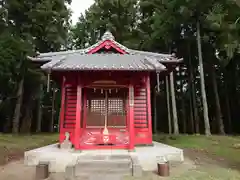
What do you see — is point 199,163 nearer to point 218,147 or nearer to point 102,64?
point 218,147

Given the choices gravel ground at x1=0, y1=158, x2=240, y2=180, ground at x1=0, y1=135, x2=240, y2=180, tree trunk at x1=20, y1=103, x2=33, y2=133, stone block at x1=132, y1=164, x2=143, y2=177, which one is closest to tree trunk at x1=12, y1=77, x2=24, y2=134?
tree trunk at x1=20, y1=103, x2=33, y2=133

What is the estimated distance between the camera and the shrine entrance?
8820mm

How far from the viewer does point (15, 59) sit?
15.1 metres

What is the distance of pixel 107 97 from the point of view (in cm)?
905

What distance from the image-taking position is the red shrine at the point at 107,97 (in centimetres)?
776

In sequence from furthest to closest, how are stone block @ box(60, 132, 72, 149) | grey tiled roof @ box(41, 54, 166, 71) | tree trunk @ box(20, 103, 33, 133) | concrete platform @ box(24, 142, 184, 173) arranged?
1. tree trunk @ box(20, 103, 33, 133)
2. stone block @ box(60, 132, 72, 149)
3. grey tiled roof @ box(41, 54, 166, 71)
4. concrete platform @ box(24, 142, 184, 173)

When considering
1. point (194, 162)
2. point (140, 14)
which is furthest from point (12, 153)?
point (140, 14)

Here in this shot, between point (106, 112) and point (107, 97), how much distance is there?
0.70m

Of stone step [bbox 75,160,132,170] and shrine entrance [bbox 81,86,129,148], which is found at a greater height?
shrine entrance [bbox 81,86,129,148]

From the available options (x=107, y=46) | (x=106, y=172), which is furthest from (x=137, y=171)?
(x=107, y=46)

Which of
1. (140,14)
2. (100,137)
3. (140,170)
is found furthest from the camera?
(140,14)

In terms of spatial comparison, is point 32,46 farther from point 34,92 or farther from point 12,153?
point 12,153

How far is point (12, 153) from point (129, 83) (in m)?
6.19

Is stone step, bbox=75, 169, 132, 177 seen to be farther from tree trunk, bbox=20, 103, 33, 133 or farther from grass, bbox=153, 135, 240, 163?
tree trunk, bbox=20, 103, 33, 133
